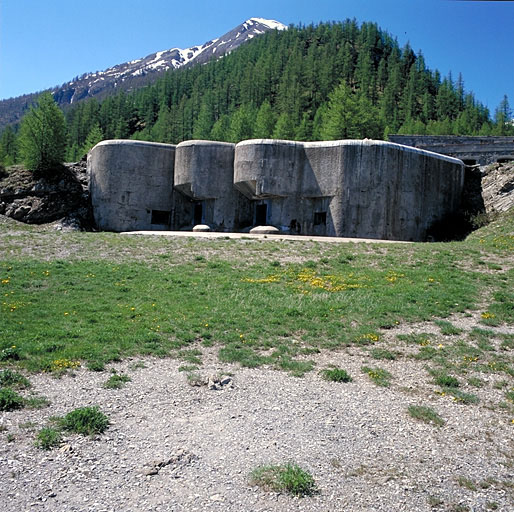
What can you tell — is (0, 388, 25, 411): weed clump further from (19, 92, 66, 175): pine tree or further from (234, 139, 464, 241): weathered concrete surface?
(19, 92, 66, 175): pine tree

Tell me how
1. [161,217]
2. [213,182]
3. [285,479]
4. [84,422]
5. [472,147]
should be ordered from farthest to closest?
[472,147] → [161,217] → [213,182] → [84,422] → [285,479]

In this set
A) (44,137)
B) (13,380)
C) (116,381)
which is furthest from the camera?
(44,137)

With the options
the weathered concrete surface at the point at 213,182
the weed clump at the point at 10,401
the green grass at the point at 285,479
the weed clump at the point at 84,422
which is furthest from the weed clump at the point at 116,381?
the weathered concrete surface at the point at 213,182

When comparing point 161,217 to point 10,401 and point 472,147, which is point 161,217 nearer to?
point 472,147

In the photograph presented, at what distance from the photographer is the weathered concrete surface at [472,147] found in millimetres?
40406

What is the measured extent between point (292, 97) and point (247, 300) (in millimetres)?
76820

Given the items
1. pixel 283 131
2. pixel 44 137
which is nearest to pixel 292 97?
pixel 283 131

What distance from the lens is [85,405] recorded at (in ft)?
25.3

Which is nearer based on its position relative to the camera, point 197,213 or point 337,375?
point 337,375

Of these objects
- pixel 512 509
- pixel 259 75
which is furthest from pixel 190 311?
pixel 259 75

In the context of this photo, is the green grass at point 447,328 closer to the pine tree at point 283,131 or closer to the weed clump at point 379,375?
the weed clump at point 379,375

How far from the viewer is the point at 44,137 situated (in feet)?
130

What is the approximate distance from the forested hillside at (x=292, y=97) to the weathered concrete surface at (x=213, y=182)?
23488 mm

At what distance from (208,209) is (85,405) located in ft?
90.2
